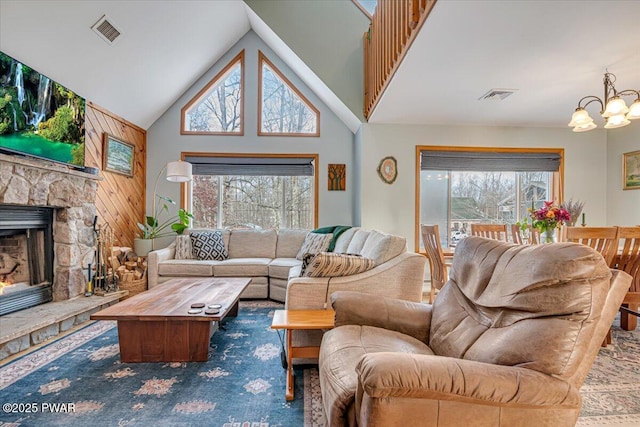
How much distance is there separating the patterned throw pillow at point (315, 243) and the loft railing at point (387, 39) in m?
1.71

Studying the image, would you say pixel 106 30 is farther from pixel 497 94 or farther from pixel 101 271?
pixel 497 94

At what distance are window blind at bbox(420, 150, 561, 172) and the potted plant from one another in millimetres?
3494

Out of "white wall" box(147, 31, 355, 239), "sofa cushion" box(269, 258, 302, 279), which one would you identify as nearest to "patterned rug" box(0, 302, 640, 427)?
"sofa cushion" box(269, 258, 302, 279)

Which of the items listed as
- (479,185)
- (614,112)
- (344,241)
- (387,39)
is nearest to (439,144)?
(479,185)

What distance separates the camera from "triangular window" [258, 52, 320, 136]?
5008mm

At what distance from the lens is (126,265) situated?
4.09m

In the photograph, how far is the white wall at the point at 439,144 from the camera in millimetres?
4371

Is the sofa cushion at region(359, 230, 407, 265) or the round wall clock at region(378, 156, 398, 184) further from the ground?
the round wall clock at region(378, 156, 398, 184)

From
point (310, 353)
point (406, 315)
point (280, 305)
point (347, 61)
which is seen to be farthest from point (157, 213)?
point (406, 315)

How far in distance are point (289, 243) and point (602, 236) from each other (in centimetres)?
341

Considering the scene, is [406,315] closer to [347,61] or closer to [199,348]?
[199,348]

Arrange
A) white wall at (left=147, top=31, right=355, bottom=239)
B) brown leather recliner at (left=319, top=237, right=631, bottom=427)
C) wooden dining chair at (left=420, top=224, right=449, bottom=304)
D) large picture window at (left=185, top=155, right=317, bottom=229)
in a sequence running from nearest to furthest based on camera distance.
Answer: brown leather recliner at (left=319, top=237, right=631, bottom=427), wooden dining chair at (left=420, top=224, right=449, bottom=304), white wall at (left=147, top=31, right=355, bottom=239), large picture window at (left=185, top=155, right=317, bottom=229)

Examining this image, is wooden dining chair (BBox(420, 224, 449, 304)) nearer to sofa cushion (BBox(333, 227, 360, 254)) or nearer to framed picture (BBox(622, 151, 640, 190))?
sofa cushion (BBox(333, 227, 360, 254))

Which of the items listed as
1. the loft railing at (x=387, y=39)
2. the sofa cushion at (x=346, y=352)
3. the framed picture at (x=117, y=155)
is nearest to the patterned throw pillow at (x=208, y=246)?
the framed picture at (x=117, y=155)
